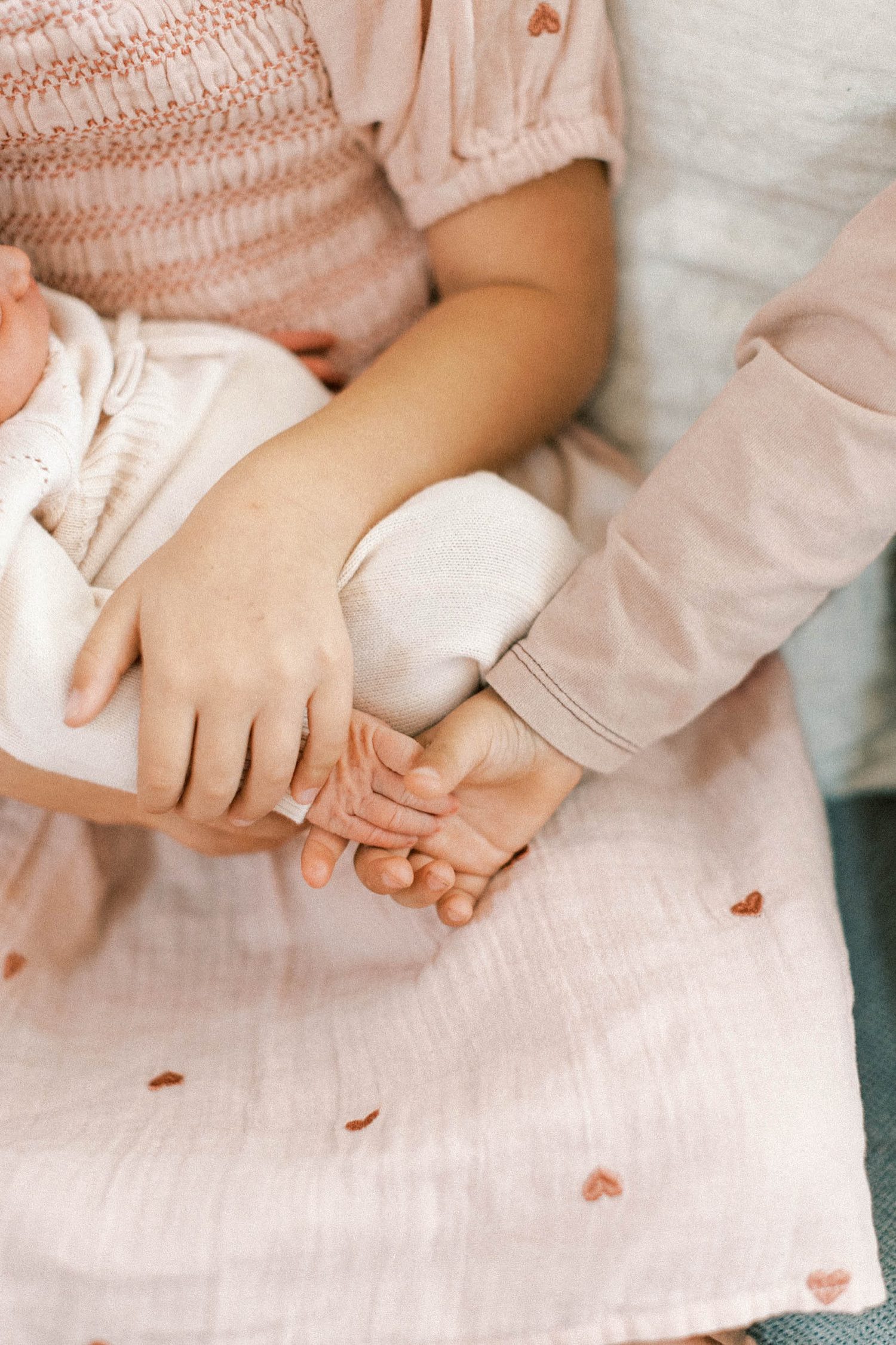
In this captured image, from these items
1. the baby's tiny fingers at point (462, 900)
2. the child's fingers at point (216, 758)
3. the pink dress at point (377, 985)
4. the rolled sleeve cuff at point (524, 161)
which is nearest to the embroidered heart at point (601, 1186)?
the pink dress at point (377, 985)

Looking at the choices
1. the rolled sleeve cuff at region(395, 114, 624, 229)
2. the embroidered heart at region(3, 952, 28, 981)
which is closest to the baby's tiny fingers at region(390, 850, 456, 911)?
the embroidered heart at region(3, 952, 28, 981)

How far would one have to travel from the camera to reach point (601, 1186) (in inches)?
17.8

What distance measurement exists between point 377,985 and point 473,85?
525mm

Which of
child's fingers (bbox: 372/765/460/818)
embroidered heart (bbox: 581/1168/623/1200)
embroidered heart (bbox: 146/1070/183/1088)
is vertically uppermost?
child's fingers (bbox: 372/765/460/818)

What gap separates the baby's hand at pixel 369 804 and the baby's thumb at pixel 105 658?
12 centimetres

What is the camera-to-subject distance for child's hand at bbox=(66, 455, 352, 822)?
50cm

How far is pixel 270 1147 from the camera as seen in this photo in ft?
1.57

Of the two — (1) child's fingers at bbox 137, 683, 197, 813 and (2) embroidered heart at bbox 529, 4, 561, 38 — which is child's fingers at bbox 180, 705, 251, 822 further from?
(2) embroidered heart at bbox 529, 4, 561, 38

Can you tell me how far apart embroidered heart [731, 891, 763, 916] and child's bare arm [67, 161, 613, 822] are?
221 mm

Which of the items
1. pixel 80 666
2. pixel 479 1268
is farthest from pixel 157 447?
pixel 479 1268

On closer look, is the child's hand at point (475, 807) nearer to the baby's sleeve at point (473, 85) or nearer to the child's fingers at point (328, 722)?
the child's fingers at point (328, 722)

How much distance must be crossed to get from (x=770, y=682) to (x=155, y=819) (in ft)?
A: 1.30

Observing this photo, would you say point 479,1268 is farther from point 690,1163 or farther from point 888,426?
point 888,426

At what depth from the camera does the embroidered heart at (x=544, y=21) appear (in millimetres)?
603
